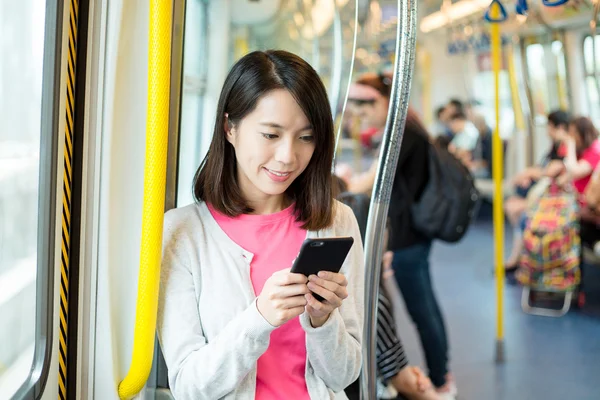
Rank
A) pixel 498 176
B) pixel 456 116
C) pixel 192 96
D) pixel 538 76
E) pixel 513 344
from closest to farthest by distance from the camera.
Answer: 1. pixel 192 96
2. pixel 498 176
3. pixel 513 344
4. pixel 538 76
5. pixel 456 116

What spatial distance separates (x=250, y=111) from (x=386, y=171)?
41 cm

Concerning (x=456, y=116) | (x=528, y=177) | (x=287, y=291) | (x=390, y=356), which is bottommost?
(x=390, y=356)

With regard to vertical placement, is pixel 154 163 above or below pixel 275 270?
above

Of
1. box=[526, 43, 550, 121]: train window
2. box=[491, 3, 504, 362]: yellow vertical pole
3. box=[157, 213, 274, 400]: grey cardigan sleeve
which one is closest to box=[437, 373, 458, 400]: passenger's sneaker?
box=[491, 3, 504, 362]: yellow vertical pole

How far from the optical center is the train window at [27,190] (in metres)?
1.43

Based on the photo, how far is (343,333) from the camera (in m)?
1.52

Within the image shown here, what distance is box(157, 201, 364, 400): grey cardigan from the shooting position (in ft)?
4.67

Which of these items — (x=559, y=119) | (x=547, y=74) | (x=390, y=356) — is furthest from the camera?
(x=547, y=74)

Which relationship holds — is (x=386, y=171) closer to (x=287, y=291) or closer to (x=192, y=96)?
(x=287, y=291)

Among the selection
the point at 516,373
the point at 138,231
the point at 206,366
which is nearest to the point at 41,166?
the point at 138,231

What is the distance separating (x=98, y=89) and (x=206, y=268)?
451mm

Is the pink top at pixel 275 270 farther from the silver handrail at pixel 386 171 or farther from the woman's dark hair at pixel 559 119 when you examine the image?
the woman's dark hair at pixel 559 119

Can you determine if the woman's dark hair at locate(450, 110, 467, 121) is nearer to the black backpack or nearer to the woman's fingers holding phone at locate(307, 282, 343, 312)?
the black backpack

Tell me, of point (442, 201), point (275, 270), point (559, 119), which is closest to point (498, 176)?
point (442, 201)
